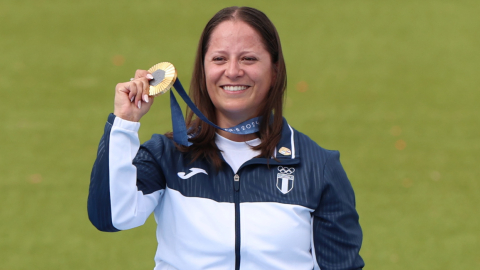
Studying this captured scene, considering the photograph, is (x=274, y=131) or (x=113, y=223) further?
(x=274, y=131)

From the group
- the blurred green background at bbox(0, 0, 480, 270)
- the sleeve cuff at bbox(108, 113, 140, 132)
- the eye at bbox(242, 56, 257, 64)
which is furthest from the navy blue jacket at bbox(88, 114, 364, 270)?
the blurred green background at bbox(0, 0, 480, 270)

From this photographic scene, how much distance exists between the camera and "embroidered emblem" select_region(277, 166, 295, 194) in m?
2.78

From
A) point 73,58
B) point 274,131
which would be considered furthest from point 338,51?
point 274,131

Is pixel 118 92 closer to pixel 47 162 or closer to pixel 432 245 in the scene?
pixel 432 245

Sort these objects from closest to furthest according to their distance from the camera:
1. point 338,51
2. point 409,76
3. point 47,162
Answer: point 47,162, point 409,76, point 338,51

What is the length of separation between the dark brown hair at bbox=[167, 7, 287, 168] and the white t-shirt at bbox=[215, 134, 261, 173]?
32mm

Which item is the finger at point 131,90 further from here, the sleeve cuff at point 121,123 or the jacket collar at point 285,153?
the jacket collar at point 285,153

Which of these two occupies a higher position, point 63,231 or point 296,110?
point 296,110

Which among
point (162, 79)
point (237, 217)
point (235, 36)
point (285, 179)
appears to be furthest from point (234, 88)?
point (237, 217)

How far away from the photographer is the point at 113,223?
2.64 meters

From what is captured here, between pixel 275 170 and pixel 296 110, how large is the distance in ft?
16.8

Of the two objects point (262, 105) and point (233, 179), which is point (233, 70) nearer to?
point (262, 105)

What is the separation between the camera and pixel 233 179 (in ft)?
9.20

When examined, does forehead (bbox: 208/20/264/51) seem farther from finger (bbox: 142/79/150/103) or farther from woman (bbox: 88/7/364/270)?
finger (bbox: 142/79/150/103)
